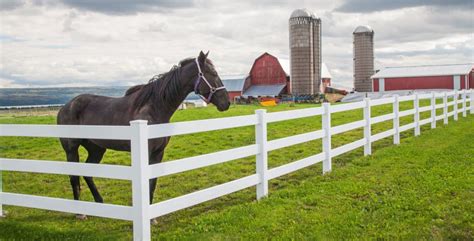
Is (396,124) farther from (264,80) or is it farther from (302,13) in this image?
(264,80)

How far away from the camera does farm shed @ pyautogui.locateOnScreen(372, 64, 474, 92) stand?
4575 cm

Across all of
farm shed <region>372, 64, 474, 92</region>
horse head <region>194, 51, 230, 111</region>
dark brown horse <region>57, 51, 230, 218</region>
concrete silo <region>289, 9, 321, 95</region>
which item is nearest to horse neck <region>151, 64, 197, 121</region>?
dark brown horse <region>57, 51, 230, 218</region>

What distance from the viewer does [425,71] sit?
47.5 meters

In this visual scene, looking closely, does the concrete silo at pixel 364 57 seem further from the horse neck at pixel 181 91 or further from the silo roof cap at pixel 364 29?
the horse neck at pixel 181 91

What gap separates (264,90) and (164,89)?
44707 millimetres

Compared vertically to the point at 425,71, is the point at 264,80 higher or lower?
lower

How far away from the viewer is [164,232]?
5.29 m

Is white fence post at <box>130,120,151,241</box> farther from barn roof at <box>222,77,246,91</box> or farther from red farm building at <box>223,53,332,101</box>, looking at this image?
barn roof at <box>222,77,246,91</box>

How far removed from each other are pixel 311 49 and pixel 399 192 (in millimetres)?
37577

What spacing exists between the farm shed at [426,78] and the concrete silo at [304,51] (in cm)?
785

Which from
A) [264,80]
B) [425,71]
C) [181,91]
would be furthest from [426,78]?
[181,91]

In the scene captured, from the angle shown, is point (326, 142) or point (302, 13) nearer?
point (326, 142)

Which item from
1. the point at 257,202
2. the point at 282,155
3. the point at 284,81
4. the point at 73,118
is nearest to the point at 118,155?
the point at 282,155

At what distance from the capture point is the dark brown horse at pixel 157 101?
5.91m
